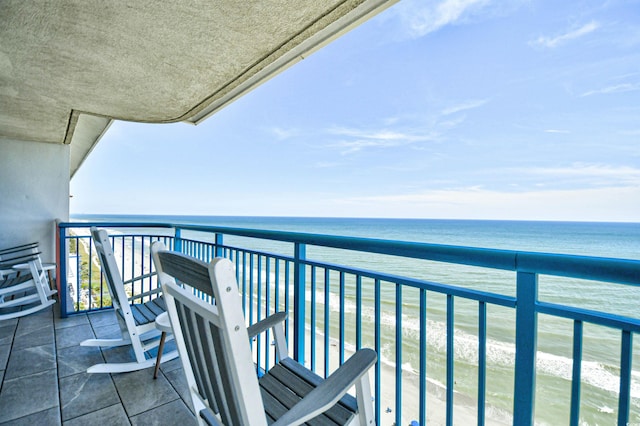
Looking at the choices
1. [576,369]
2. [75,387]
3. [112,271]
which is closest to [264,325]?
[576,369]

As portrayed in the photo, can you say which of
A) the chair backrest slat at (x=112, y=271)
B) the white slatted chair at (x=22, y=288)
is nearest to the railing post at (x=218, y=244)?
the chair backrest slat at (x=112, y=271)

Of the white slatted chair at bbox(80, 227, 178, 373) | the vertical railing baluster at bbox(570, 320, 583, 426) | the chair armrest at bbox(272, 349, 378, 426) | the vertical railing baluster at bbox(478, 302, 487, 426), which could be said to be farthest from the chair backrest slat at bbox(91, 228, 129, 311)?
the vertical railing baluster at bbox(570, 320, 583, 426)

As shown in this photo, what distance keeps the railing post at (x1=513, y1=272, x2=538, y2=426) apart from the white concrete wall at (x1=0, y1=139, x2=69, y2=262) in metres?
5.85

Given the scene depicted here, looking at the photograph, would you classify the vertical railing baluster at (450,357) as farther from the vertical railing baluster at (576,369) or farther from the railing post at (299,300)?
the railing post at (299,300)

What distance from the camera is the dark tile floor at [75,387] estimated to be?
5.82ft

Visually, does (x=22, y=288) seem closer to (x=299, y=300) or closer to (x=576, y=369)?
(x=299, y=300)

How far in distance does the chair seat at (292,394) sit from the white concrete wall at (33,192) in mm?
4955

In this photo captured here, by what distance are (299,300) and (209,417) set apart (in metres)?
0.81

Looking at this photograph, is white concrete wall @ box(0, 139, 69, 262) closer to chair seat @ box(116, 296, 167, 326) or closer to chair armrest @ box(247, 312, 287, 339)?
chair seat @ box(116, 296, 167, 326)

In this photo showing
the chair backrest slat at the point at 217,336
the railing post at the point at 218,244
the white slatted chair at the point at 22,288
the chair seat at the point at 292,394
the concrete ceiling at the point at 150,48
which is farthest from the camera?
the white slatted chair at the point at 22,288

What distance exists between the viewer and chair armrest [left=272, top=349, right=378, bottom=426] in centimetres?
79

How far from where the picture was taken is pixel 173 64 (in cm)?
237

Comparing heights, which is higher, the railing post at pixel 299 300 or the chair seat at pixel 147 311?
the railing post at pixel 299 300

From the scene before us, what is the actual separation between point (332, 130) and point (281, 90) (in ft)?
26.7
